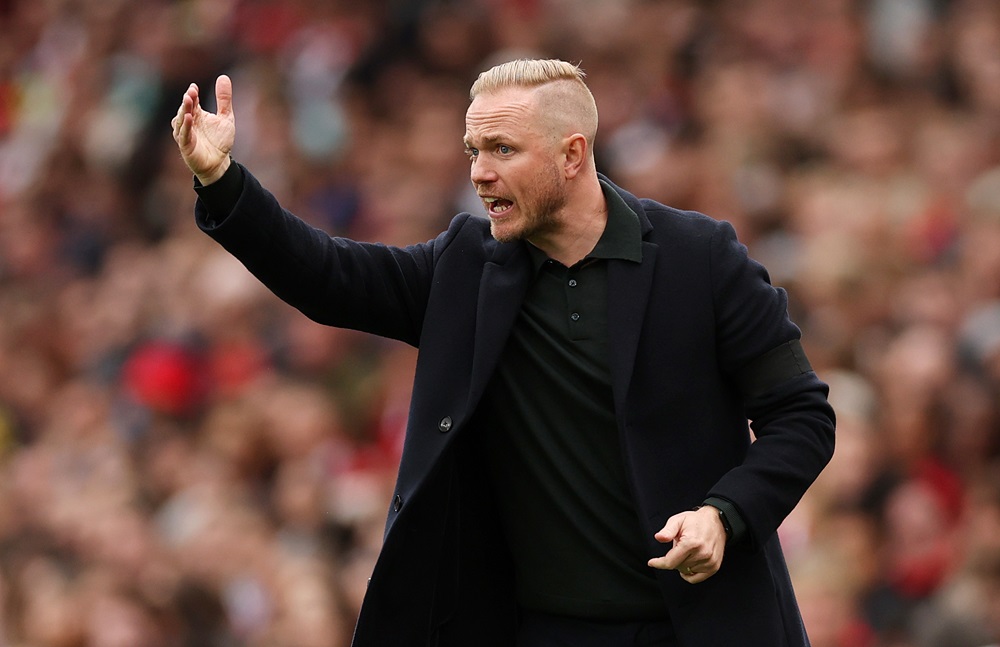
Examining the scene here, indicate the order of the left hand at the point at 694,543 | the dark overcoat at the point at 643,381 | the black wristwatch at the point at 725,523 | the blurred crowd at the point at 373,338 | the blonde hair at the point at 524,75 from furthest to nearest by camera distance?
the blurred crowd at the point at 373,338 → the blonde hair at the point at 524,75 → the dark overcoat at the point at 643,381 → the black wristwatch at the point at 725,523 → the left hand at the point at 694,543

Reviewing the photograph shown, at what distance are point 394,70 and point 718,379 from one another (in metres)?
7.50

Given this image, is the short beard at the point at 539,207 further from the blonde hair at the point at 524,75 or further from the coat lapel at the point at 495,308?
the blonde hair at the point at 524,75

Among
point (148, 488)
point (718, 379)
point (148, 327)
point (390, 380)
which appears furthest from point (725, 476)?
point (148, 327)

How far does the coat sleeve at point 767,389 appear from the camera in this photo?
11.8 ft

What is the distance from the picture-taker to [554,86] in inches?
149

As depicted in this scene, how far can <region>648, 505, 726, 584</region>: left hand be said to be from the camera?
134 inches

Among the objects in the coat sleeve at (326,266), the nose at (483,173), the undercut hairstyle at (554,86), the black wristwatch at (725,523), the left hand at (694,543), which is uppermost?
the undercut hairstyle at (554,86)

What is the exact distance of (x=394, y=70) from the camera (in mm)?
10977

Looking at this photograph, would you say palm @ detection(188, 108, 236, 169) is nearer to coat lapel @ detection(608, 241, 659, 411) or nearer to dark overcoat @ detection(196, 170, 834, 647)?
dark overcoat @ detection(196, 170, 834, 647)

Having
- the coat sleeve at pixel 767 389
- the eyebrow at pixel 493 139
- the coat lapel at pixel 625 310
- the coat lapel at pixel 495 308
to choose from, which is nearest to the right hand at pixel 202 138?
the eyebrow at pixel 493 139

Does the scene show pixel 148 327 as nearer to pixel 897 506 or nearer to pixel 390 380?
pixel 390 380

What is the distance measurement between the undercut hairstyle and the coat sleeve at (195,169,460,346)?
0.37 m

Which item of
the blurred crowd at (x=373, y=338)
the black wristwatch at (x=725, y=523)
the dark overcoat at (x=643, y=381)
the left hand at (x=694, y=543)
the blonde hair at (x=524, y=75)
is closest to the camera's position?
the left hand at (x=694, y=543)

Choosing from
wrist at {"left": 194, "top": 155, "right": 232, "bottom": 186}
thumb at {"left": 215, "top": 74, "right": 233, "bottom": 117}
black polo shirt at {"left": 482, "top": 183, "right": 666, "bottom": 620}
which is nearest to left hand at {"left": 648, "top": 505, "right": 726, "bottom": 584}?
black polo shirt at {"left": 482, "top": 183, "right": 666, "bottom": 620}
